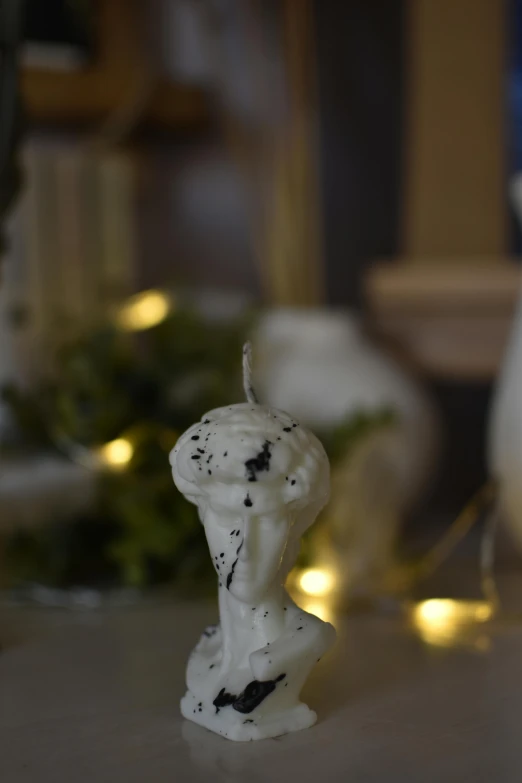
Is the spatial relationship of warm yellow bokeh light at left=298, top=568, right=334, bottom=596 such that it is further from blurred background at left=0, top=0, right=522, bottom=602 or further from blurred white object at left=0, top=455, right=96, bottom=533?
blurred white object at left=0, top=455, right=96, bottom=533

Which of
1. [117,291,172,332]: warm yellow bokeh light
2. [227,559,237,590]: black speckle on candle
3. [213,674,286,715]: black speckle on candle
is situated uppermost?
[227,559,237,590]: black speckle on candle

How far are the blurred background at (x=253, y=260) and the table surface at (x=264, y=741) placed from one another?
0.11m

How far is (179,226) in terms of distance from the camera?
1.27 meters

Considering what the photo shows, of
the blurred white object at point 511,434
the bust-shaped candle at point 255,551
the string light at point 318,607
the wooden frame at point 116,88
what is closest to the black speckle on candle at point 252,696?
the bust-shaped candle at point 255,551

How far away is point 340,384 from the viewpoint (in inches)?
35.7

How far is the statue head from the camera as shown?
459mm

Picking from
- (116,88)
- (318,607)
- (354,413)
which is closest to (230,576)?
(318,607)

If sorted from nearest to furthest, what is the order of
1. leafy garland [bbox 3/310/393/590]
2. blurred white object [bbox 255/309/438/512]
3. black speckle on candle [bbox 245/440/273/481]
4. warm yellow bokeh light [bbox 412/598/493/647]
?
black speckle on candle [bbox 245/440/273/481]
warm yellow bokeh light [bbox 412/598/493/647]
leafy garland [bbox 3/310/393/590]
blurred white object [bbox 255/309/438/512]

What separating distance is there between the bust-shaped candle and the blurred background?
0.82 ft

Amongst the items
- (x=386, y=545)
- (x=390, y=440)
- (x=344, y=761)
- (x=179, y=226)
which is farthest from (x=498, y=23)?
(x=344, y=761)

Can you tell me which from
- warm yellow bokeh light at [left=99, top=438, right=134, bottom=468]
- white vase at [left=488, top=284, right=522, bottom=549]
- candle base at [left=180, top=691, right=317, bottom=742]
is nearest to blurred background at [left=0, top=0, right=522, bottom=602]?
warm yellow bokeh light at [left=99, top=438, right=134, bottom=468]

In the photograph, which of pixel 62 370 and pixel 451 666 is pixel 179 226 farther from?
pixel 451 666

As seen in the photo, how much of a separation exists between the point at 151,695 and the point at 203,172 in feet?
2.82

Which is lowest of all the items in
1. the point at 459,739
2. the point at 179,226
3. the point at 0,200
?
the point at 459,739
